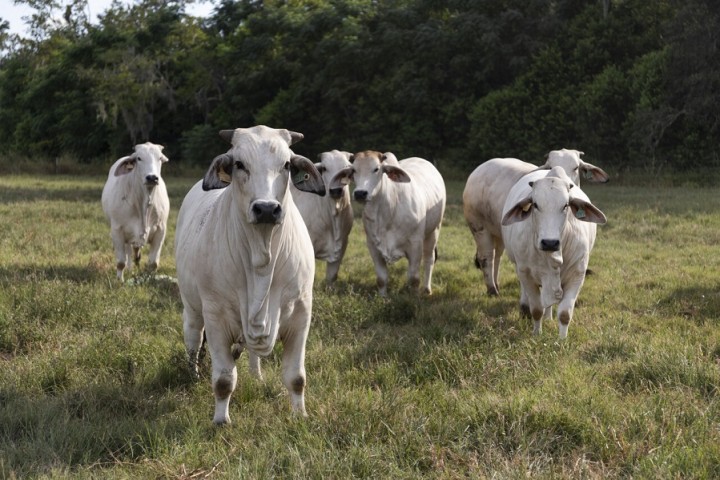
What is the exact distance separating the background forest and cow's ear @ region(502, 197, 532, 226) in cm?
1772

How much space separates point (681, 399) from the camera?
429 cm

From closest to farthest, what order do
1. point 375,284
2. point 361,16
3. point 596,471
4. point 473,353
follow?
point 596,471, point 473,353, point 375,284, point 361,16

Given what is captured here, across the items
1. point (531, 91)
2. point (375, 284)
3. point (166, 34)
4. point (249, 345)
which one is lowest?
point (375, 284)

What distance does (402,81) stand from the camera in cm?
3300

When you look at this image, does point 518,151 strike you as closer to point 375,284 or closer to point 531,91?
point 531,91

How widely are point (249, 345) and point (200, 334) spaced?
106 cm

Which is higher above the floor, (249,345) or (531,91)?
(531,91)

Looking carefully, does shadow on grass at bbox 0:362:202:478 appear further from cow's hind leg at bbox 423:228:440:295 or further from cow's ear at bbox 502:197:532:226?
cow's hind leg at bbox 423:228:440:295

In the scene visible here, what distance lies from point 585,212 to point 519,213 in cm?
56

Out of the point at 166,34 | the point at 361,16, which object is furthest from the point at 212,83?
the point at 361,16

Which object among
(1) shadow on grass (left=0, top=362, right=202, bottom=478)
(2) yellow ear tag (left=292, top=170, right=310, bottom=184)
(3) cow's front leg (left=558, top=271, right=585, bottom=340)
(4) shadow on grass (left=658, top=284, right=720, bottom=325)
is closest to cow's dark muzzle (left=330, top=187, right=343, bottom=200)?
(3) cow's front leg (left=558, top=271, right=585, bottom=340)

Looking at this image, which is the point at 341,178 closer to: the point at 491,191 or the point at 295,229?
the point at 491,191

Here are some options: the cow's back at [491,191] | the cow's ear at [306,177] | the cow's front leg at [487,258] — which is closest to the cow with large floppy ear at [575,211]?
the cow's back at [491,191]

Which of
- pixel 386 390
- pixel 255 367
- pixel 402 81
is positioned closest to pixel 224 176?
pixel 255 367
